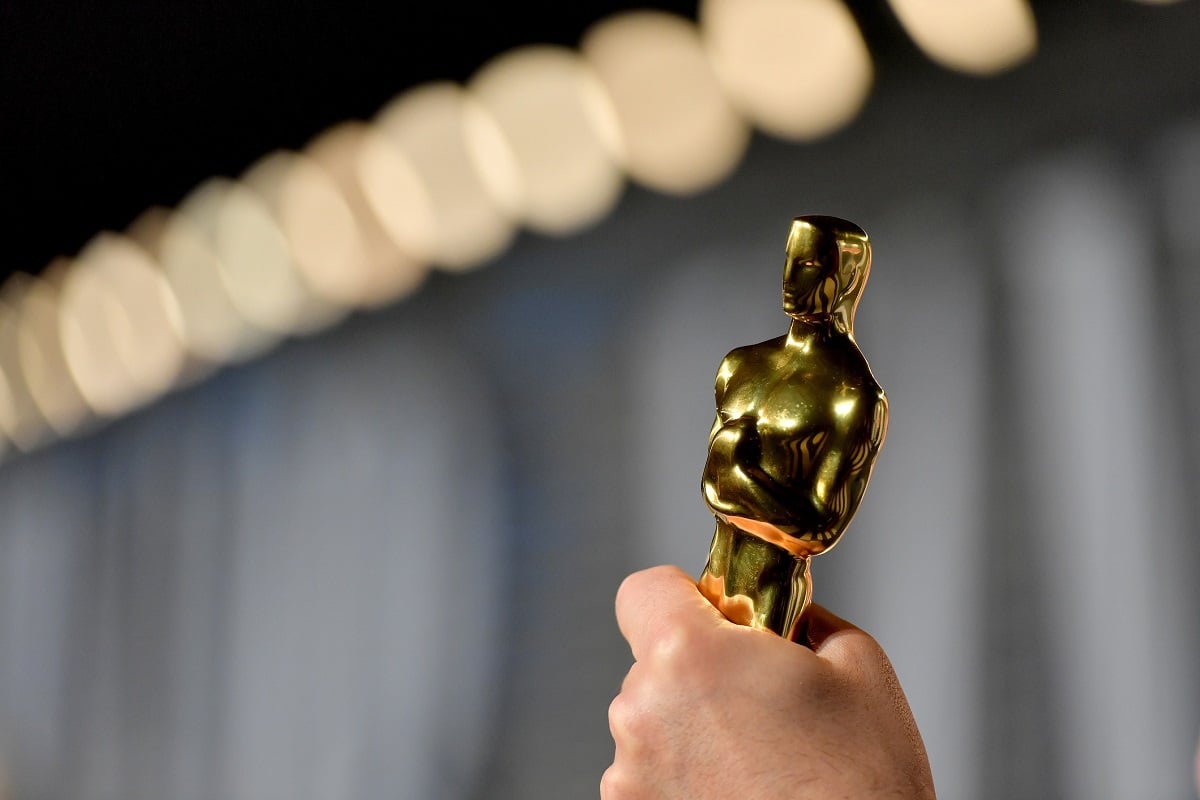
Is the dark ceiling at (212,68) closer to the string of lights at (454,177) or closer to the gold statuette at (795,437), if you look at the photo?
the string of lights at (454,177)

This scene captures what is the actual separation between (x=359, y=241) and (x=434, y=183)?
9.6 inches

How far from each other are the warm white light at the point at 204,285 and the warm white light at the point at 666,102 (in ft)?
3.48

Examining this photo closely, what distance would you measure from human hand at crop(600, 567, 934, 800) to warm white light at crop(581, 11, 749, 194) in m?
1.32

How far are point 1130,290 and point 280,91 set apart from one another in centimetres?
152

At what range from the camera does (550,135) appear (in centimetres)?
184

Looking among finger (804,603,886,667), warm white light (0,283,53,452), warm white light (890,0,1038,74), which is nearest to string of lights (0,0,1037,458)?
warm white light (890,0,1038,74)

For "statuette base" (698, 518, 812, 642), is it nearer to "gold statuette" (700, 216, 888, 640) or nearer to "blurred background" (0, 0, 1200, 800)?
"gold statuette" (700, 216, 888, 640)

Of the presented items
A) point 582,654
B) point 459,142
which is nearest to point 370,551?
point 582,654

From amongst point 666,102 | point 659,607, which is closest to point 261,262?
point 666,102

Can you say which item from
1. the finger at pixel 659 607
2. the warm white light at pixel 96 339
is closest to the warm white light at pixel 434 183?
the warm white light at pixel 96 339

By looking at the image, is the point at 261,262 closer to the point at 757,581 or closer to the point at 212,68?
the point at 212,68

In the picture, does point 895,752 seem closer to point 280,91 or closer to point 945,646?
point 945,646

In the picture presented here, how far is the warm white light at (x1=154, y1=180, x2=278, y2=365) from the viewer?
2.51 m

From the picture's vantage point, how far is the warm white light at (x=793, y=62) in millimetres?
1438
